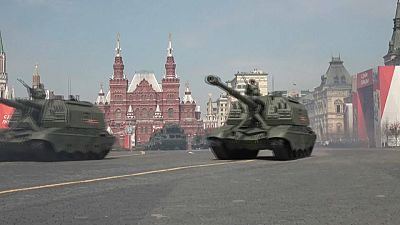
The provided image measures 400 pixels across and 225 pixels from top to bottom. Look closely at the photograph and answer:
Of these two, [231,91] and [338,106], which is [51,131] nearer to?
[231,91]

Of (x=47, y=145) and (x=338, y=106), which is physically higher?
(x=338, y=106)

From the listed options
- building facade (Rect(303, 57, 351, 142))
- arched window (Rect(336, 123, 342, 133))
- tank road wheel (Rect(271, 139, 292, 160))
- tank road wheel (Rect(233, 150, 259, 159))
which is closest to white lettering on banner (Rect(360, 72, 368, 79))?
building facade (Rect(303, 57, 351, 142))

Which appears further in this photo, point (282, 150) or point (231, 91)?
point (231, 91)

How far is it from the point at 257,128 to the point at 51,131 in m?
7.74

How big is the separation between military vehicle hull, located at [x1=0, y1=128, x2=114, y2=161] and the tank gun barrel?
5.76 metres

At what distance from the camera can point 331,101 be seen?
136 meters

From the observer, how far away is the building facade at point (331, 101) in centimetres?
13350

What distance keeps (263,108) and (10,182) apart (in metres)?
12.3

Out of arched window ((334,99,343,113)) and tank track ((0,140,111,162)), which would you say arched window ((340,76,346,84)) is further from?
tank track ((0,140,111,162))

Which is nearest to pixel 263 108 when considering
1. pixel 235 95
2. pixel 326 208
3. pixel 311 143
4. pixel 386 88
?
pixel 235 95

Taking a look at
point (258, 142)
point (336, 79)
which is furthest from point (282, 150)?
point (336, 79)

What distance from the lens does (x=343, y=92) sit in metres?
136

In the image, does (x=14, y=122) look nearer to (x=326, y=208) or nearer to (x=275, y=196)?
(x=275, y=196)

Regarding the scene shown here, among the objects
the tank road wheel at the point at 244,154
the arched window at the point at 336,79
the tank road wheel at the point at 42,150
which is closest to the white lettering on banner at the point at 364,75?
the arched window at the point at 336,79
